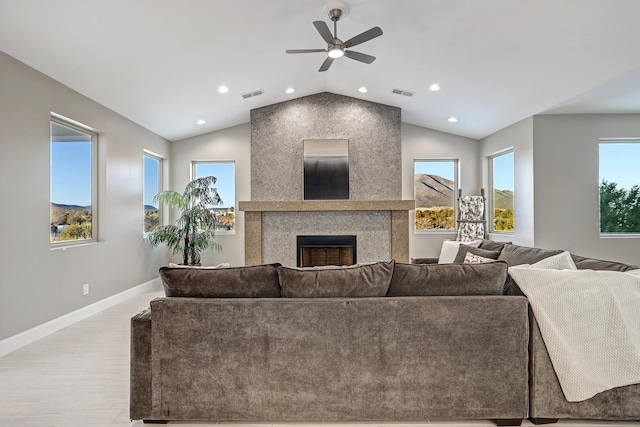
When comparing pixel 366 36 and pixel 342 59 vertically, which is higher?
pixel 342 59

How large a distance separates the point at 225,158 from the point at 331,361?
217 inches

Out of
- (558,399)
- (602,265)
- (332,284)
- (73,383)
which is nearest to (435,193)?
(602,265)

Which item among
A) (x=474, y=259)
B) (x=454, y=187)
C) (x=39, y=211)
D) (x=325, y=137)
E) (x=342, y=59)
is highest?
(x=342, y=59)

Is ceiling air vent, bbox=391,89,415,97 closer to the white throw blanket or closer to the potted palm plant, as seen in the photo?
the potted palm plant

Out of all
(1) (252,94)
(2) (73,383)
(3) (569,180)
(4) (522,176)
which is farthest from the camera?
(1) (252,94)

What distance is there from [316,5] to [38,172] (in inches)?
122

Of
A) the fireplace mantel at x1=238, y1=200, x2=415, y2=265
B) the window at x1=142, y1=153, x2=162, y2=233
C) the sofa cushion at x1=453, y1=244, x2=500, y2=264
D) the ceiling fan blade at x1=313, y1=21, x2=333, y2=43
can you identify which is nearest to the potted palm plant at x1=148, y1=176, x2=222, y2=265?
the window at x1=142, y1=153, x2=162, y2=233

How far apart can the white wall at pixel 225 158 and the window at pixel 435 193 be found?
3.15 meters

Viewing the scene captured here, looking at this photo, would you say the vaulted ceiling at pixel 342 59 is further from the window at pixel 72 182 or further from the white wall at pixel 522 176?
the window at pixel 72 182

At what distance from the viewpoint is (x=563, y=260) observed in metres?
2.43

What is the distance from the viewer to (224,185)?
22.6ft

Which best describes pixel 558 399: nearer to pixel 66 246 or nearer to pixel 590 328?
pixel 590 328

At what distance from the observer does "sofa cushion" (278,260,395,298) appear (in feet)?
6.70

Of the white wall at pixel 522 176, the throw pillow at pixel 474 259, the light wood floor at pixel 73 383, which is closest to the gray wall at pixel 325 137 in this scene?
the white wall at pixel 522 176
